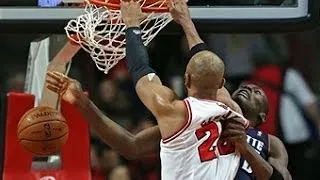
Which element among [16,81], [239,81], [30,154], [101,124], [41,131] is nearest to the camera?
[101,124]

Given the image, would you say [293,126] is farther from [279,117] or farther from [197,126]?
[197,126]

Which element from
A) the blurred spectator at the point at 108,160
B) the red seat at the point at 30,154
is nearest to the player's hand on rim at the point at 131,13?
the red seat at the point at 30,154

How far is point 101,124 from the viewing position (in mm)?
3600

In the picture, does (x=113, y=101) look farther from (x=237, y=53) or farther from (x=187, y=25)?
(x=187, y=25)

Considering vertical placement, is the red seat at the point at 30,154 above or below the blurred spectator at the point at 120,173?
above

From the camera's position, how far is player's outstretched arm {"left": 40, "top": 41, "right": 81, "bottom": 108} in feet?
14.0

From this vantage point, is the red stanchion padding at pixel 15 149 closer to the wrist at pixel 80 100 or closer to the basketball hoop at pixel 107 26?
the basketball hoop at pixel 107 26

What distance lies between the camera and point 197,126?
321cm

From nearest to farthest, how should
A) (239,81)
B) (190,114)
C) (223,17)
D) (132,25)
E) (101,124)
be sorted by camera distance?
(190,114) < (132,25) < (101,124) < (223,17) < (239,81)

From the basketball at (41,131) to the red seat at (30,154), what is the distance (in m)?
0.53

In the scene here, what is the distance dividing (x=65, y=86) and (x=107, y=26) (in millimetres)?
328

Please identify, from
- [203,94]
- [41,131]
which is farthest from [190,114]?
[41,131]

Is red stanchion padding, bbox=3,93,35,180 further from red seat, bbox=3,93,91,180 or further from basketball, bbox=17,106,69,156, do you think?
basketball, bbox=17,106,69,156

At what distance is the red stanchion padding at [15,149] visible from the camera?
448 cm
